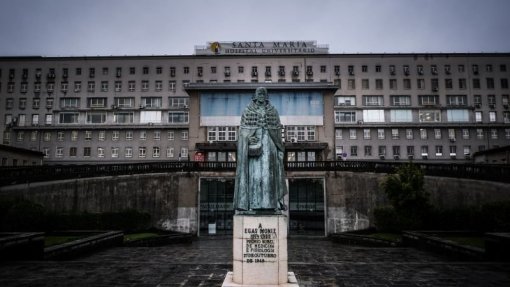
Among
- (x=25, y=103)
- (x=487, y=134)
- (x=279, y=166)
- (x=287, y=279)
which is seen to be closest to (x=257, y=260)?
(x=287, y=279)

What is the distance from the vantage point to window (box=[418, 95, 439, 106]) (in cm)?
6400

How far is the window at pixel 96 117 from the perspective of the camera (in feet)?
211

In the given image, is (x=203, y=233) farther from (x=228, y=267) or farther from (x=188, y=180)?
(x=228, y=267)

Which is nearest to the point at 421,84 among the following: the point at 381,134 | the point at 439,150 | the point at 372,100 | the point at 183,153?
the point at 372,100

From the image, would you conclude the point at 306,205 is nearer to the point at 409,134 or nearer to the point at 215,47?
the point at 409,134

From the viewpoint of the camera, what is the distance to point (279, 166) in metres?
11.2

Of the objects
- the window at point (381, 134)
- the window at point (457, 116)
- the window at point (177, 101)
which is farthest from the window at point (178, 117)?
the window at point (457, 116)

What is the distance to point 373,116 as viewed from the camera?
63.2 m

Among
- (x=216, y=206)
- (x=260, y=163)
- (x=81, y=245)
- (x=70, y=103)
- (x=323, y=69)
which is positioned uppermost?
(x=323, y=69)

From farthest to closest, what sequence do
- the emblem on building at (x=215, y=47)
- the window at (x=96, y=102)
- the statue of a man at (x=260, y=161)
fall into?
1. the emblem on building at (x=215, y=47)
2. the window at (x=96, y=102)
3. the statue of a man at (x=260, y=161)

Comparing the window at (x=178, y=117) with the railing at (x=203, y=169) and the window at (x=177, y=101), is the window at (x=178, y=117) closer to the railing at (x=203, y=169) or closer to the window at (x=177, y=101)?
the window at (x=177, y=101)

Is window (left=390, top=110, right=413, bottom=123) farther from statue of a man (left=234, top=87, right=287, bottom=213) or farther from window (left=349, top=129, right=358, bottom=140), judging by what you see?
statue of a man (left=234, top=87, right=287, bottom=213)

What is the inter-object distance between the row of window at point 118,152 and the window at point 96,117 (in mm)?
4388

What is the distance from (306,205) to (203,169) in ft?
36.1
